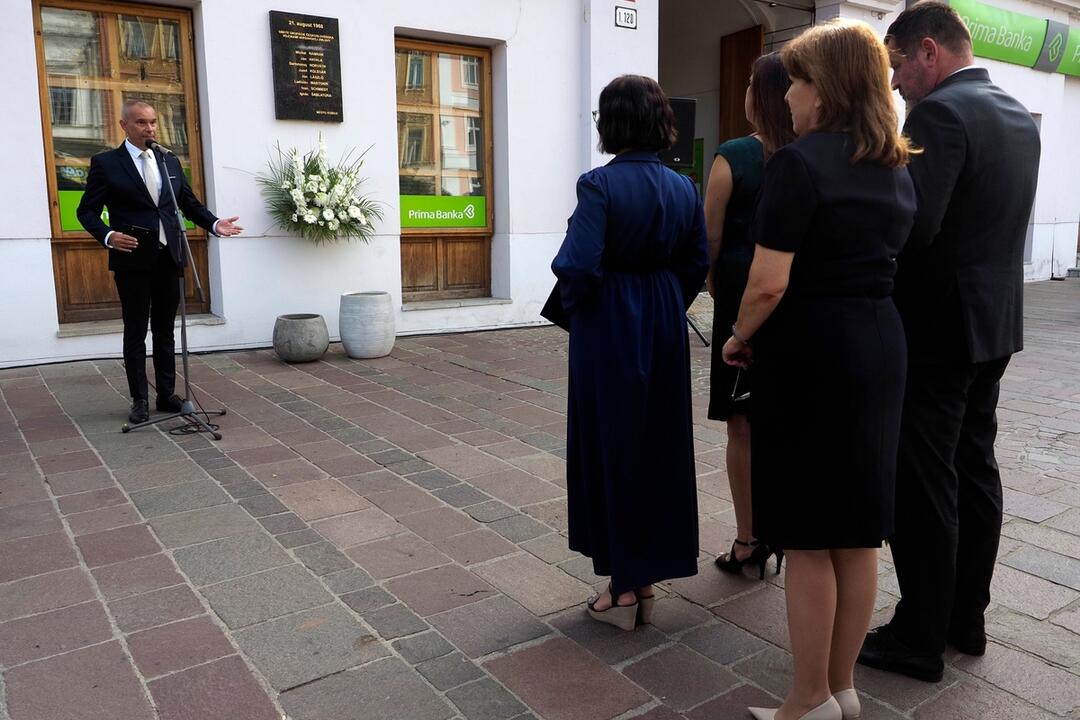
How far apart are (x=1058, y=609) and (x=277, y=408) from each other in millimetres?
4555

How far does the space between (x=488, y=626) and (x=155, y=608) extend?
1140 millimetres

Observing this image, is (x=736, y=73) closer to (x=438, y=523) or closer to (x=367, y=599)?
(x=438, y=523)

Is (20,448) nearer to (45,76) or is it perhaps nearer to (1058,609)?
(45,76)

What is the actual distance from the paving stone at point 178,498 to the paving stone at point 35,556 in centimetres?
39

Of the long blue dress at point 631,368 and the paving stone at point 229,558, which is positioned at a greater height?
the long blue dress at point 631,368

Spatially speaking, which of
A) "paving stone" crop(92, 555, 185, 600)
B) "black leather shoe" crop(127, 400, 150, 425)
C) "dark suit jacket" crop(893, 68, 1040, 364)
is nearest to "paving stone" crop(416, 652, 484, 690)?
"paving stone" crop(92, 555, 185, 600)

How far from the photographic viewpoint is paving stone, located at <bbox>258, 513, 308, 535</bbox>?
3613 mm

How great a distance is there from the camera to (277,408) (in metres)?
5.75

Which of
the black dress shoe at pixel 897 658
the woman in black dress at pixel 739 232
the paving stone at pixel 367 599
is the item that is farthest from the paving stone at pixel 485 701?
the black dress shoe at pixel 897 658

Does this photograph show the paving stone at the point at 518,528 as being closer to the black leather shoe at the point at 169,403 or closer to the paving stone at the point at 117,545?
the paving stone at the point at 117,545

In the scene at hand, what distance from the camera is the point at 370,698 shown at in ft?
7.83

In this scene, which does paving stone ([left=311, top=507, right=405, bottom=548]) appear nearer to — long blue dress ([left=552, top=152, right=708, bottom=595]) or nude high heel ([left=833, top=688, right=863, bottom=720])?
long blue dress ([left=552, top=152, right=708, bottom=595])

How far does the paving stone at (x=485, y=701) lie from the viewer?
2.31 m

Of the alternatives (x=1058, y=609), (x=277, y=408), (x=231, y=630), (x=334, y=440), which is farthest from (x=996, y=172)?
(x=277, y=408)
